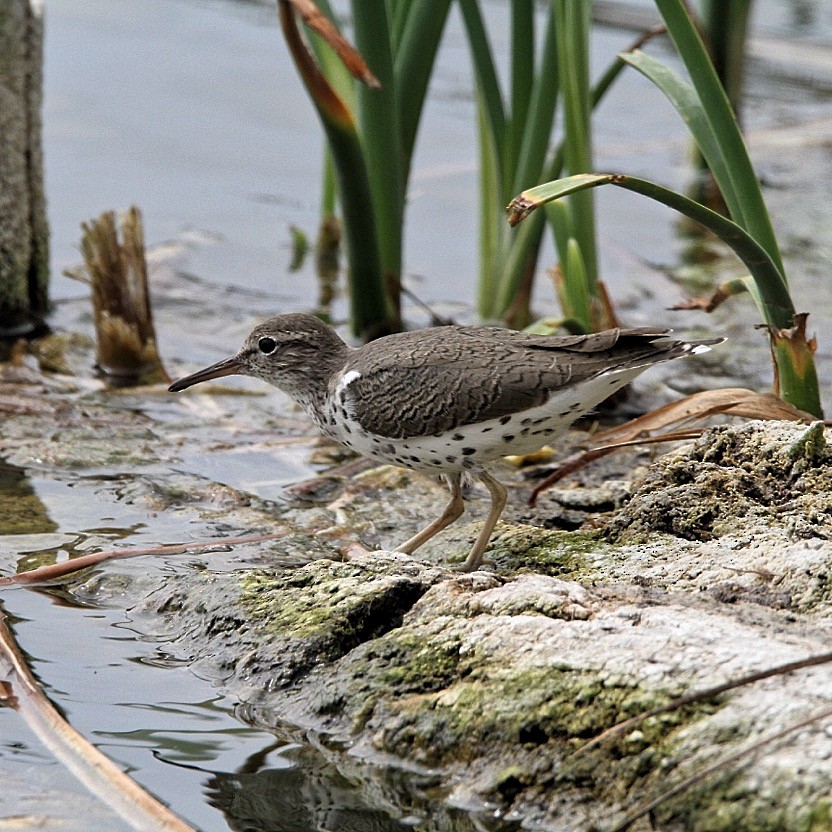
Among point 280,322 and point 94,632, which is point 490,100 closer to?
point 280,322

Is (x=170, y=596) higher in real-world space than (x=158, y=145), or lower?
lower

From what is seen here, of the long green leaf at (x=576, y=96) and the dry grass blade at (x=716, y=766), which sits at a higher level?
the long green leaf at (x=576, y=96)

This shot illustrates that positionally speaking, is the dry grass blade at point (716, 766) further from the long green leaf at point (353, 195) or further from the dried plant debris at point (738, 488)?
the long green leaf at point (353, 195)

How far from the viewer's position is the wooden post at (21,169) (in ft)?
23.3

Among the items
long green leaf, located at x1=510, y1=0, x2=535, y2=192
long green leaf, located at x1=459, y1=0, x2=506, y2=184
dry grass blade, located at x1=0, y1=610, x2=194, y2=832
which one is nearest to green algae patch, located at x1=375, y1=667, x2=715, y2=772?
dry grass blade, located at x1=0, y1=610, x2=194, y2=832

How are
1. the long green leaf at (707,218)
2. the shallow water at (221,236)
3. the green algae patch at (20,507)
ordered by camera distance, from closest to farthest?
1. the shallow water at (221,236)
2. the long green leaf at (707,218)
3. the green algae patch at (20,507)

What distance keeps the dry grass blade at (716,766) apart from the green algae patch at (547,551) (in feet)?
4.15

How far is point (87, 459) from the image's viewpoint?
19.4ft

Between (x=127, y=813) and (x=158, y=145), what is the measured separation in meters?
8.45

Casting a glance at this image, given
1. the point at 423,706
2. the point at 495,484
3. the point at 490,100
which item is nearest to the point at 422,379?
the point at 495,484

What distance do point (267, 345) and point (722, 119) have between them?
2127mm

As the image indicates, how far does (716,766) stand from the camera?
9.86 feet

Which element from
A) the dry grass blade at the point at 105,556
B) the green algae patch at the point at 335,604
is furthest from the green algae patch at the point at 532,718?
the dry grass blade at the point at 105,556

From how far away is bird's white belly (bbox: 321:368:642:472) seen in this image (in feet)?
14.9
